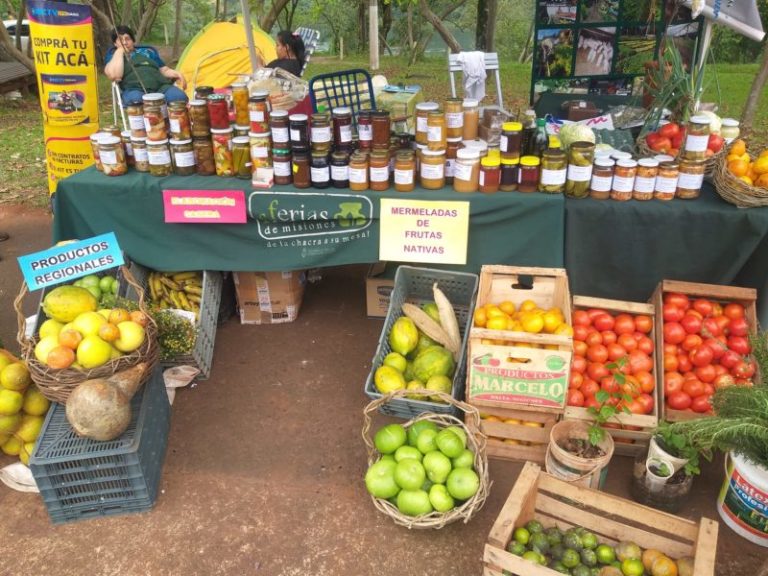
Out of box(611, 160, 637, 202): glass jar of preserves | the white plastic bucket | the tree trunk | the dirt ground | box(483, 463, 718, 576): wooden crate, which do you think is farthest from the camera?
the tree trunk

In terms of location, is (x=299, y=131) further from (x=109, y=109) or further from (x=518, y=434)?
(x=109, y=109)

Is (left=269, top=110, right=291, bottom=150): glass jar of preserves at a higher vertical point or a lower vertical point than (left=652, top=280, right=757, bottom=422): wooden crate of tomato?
higher

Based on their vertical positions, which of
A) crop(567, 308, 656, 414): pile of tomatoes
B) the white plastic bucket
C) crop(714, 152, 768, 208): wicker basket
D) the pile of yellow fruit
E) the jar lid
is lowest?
the white plastic bucket

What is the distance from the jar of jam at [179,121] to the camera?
3387 mm

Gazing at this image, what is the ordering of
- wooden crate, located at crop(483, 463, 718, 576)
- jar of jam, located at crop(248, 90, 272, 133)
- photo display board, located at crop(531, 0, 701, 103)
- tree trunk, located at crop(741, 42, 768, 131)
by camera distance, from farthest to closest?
tree trunk, located at crop(741, 42, 768, 131), photo display board, located at crop(531, 0, 701, 103), jar of jam, located at crop(248, 90, 272, 133), wooden crate, located at crop(483, 463, 718, 576)

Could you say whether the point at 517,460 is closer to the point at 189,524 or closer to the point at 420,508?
the point at 420,508

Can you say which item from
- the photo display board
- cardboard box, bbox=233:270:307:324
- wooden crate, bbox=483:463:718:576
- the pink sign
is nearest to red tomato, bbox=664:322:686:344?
wooden crate, bbox=483:463:718:576

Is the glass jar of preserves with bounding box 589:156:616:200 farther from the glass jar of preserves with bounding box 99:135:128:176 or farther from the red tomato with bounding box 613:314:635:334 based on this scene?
the glass jar of preserves with bounding box 99:135:128:176

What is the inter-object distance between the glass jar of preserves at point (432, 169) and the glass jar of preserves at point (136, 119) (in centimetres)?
167

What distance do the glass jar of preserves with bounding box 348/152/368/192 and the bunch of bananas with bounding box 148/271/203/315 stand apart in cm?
125

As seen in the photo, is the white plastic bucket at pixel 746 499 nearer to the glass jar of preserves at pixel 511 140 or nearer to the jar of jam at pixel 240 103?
the glass jar of preserves at pixel 511 140

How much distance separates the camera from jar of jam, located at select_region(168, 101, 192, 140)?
3387mm

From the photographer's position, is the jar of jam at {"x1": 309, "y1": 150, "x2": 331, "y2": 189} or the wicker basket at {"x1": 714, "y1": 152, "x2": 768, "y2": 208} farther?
the jar of jam at {"x1": 309, "y1": 150, "x2": 331, "y2": 189}

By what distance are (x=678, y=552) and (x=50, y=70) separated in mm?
5835
